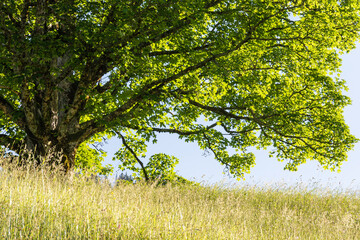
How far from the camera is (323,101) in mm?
15000

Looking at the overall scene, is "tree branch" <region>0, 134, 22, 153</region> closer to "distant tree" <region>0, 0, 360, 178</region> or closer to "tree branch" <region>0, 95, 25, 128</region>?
"distant tree" <region>0, 0, 360, 178</region>

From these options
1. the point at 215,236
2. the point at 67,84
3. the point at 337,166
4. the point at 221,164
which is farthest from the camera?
the point at 221,164

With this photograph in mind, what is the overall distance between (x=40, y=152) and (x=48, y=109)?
1783 mm

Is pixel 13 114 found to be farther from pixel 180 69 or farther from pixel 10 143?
pixel 180 69

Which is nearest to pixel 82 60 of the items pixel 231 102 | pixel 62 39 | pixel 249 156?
pixel 62 39

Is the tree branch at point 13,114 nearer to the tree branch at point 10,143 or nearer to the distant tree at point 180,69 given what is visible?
the distant tree at point 180,69

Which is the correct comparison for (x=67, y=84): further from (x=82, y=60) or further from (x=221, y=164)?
(x=221, y=164)

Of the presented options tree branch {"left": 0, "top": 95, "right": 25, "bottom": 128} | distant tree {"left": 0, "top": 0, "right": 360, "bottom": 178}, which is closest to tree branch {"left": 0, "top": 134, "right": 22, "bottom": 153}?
distant tree {"left": 0, "top": 0, "right": 360, "bottom": 178}

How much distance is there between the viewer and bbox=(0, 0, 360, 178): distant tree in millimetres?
11477

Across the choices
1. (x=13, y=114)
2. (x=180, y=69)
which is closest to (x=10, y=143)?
(x=13, y=114)

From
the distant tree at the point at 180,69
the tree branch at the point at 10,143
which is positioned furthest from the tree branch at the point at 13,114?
the tree branch at the point at 10,143

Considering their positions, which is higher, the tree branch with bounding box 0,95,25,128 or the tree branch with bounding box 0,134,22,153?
the tree branch with bounding box 0,95,25,128

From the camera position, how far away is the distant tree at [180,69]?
37.7ft

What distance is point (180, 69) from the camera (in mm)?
14547
